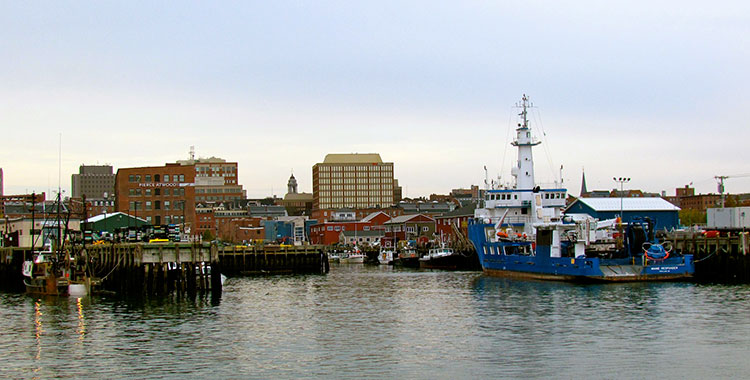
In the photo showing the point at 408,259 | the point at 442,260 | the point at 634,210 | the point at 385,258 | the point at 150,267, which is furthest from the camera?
the point at 385,258

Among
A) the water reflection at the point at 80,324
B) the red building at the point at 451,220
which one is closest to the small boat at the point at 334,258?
the red building at the point at 451,220

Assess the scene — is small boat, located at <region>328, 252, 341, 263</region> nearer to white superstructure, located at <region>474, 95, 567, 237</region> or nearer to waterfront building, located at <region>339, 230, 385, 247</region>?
waterfront building, located at <region>339, 230, 385, 247</region>

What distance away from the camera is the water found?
91.6ft

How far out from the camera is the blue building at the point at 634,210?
318 feet

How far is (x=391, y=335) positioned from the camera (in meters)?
35.8

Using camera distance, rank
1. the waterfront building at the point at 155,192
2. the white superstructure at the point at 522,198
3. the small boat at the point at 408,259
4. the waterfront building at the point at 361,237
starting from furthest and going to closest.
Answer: the waterfront building at the point at 361,237, the waterfront building at the point at 155,192, the small boat at the point at 408,259, the white superstructure at the point at 522,198

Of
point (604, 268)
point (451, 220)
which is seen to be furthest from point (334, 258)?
point (604, 268)

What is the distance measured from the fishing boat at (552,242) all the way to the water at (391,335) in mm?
4706

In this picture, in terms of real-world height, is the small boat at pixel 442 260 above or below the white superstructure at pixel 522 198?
below

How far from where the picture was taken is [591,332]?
1398 inches

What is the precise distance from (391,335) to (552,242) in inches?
1238

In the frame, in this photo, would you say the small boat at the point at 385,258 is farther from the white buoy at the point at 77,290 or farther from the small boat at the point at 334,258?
the white buoy at the point at 77,290

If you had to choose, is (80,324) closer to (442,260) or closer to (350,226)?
(442,260)

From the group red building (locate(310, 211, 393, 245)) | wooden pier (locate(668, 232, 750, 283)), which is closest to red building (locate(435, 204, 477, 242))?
red building (locate(310, 211, 393, 245))
